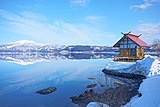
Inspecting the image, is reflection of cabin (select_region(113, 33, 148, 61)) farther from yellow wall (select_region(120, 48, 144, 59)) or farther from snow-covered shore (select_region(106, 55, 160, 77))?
snow-covered shore (select_region(106, 55, 160, 77))

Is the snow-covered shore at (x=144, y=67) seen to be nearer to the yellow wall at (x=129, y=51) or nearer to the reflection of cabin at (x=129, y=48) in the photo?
the reflection of cabin at (x=129, y=48)

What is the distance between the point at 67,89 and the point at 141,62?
12433 mm

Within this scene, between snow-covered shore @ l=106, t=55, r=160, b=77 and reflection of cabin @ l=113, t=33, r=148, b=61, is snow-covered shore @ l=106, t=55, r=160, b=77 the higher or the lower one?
the lower one

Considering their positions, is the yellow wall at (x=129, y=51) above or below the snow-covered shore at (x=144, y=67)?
above

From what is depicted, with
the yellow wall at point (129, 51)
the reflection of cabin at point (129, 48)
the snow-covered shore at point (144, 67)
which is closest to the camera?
the snow-covered shore at point (144, 67)

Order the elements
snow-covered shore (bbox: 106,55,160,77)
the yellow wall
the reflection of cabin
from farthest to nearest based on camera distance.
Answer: the yellow wall → the reflection of cabin → snow-covered shore (bbox: 106,55,160,77)

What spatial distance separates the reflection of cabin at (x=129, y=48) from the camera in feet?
122

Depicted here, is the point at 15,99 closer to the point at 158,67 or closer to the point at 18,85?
the point at 18,85

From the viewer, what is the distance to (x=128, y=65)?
31938 mm

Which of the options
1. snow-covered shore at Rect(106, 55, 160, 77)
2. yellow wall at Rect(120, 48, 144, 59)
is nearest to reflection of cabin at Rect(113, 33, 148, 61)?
yellow wall at Rect(120, 48, 144, 59)

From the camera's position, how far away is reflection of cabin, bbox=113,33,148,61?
37.3 m

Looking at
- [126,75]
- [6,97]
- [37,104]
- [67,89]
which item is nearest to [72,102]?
[37,104]

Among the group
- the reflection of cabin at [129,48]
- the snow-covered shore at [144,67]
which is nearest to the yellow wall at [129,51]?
the reflection of cabin at [129,48]

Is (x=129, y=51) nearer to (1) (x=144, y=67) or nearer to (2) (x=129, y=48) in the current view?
(2) (x=129, y=48)
